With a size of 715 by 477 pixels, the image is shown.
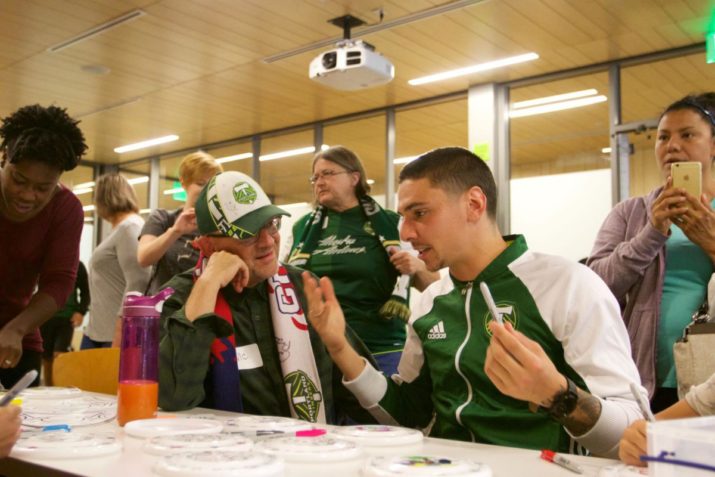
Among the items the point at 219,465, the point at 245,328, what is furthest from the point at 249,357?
the point at 219,465

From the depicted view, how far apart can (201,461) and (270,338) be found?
1036 millimetres

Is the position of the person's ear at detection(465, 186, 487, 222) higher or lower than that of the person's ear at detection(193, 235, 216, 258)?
higher

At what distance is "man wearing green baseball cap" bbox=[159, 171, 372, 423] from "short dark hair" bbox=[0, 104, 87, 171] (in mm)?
684

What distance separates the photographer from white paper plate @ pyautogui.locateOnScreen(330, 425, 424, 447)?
1300mm

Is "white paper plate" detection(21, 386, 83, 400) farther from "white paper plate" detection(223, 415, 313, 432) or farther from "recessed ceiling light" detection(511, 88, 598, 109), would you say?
"recessed ceiling light" detection(511, 88, 598, 109)

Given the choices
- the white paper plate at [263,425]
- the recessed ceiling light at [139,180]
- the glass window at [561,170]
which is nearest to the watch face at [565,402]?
the white paper plate at [263,425]

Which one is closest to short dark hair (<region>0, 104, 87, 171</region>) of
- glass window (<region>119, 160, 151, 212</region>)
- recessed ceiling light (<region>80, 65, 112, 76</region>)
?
recessed ceiling light (<region>80, 65, 112, 76</region>)

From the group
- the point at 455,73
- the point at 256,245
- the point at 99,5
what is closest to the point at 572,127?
the point at 455,73

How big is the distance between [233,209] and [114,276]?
7.73 feet

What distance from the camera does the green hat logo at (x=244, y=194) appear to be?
6.70ft

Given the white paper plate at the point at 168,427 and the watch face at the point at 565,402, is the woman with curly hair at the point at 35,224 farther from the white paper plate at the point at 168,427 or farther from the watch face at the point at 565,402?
the watch face at the point at 565,402

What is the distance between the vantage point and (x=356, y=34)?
5.54 m

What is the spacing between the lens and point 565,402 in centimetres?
133

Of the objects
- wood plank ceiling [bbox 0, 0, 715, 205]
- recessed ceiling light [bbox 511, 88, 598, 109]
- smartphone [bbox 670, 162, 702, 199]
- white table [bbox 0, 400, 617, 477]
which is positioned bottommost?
white table [bbox 0, 400, 617, 477]
